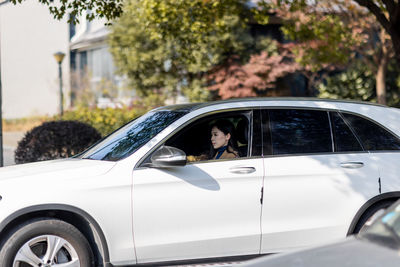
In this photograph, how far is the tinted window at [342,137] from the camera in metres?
5.79

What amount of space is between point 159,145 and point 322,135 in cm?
152

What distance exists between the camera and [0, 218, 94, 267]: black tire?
4.82 meters

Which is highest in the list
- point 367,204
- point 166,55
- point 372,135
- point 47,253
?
point 166,55

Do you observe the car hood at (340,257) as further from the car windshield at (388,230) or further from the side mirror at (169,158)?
the side mirror at (169,158)

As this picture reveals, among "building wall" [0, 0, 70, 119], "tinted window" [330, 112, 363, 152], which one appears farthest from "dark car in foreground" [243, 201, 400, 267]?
"building wall" [0, 0, 70, 119]

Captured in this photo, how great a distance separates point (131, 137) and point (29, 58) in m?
35.6

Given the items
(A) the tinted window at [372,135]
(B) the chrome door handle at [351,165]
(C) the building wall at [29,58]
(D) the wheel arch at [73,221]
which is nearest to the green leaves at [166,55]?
(C) the building wall at [29,58]

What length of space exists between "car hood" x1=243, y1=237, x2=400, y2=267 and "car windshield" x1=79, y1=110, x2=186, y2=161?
2.77 metres

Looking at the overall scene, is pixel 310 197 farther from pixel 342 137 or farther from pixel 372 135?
pixel 372 135

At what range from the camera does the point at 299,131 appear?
577cm

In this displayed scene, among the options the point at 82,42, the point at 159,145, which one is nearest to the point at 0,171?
the point at 159,145

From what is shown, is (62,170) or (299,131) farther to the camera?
(299,131)

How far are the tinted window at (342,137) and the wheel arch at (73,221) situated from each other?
2251 mm

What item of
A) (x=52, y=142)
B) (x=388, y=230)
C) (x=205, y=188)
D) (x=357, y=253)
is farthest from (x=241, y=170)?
(x=52, y=142)
